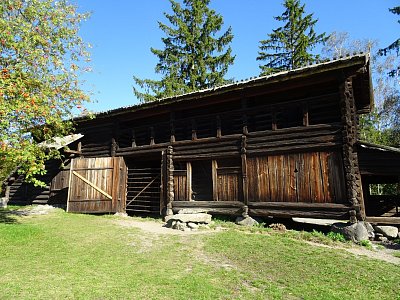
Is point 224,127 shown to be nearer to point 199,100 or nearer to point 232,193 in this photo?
point 199,100

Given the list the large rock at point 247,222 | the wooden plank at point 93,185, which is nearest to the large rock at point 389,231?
the large rock at point 247,222

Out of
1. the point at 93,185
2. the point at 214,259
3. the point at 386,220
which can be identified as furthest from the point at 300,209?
the point at 93,185

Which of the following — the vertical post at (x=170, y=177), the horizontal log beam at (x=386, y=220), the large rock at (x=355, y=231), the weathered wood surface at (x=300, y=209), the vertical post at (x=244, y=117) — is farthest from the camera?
the vertical post at (x=170, y=177)

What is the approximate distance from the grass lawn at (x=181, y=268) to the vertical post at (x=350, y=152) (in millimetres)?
2339

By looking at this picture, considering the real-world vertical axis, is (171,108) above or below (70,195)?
above

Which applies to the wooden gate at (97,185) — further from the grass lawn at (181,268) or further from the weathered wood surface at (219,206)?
the grass lawn at (181,268)

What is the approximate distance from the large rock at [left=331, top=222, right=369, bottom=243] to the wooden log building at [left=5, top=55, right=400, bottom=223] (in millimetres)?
347

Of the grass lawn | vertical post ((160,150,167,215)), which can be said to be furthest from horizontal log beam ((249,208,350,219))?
vertical post ((160,150,167,215))

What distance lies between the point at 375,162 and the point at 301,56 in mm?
17569

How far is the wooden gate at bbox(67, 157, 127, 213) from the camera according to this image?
1405cm

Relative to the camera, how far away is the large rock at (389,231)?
884cm

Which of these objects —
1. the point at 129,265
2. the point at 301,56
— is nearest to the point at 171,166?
the point at 129,265

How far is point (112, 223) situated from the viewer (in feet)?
38.2

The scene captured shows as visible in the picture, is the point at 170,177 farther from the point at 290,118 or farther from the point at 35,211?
the point at 35,211
